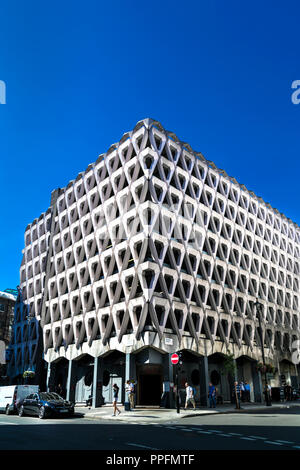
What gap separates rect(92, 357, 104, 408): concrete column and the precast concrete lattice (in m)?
1.14

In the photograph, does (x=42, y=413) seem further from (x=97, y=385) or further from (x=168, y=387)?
(x=97, y=385)

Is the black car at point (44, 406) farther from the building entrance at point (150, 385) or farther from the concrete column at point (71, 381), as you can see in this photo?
the concrete column at point (71, 381)

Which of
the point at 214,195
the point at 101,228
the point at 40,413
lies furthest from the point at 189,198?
the point at 40,413

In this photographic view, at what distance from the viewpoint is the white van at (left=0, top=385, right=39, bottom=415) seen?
23.2 metres

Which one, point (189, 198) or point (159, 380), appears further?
point (189, 198)

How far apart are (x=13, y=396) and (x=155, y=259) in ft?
50.9

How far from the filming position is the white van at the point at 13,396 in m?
23.2

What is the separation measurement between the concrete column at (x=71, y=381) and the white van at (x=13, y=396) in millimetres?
14405

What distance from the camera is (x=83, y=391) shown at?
38.6 metres

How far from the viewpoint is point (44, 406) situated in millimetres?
20188

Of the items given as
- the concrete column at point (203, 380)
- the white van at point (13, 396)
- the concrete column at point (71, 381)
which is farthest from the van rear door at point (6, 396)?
the concrete column at point (203, 380)

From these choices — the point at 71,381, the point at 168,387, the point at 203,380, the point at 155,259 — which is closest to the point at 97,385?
the point at 71,381
